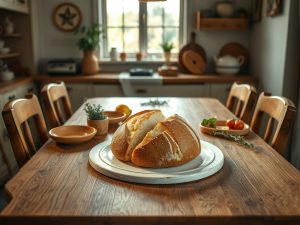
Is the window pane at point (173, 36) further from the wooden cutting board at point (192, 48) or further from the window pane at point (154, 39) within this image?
the wooden cutting board at point (192, 48)

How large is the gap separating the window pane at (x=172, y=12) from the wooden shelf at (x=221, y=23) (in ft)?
1.16

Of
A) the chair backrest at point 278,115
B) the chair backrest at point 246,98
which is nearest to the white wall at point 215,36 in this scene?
the chair backrest at point 246,98

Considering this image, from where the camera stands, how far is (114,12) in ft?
13.0

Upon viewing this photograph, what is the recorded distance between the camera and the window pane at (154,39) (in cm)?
403

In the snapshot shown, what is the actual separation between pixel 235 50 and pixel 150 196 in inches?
126

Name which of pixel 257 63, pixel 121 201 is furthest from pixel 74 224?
pixel 257 63

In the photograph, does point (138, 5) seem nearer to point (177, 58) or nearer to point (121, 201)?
point (177, 58)

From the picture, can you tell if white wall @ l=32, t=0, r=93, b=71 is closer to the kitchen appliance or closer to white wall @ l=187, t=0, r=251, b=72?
the kitchen appliance

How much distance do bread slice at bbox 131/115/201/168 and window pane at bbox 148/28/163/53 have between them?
302 centimetres

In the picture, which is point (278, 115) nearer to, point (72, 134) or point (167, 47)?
point (72, 134)

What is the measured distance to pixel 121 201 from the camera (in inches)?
35.9

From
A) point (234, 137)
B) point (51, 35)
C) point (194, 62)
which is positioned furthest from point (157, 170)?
point (51, 35)

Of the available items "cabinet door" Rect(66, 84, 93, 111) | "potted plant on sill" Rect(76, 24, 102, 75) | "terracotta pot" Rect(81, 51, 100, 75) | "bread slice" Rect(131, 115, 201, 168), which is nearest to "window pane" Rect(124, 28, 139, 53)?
"potted plant on sill" Rect(76, 24, 102, 75)

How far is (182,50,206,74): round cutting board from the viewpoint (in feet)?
12.2
